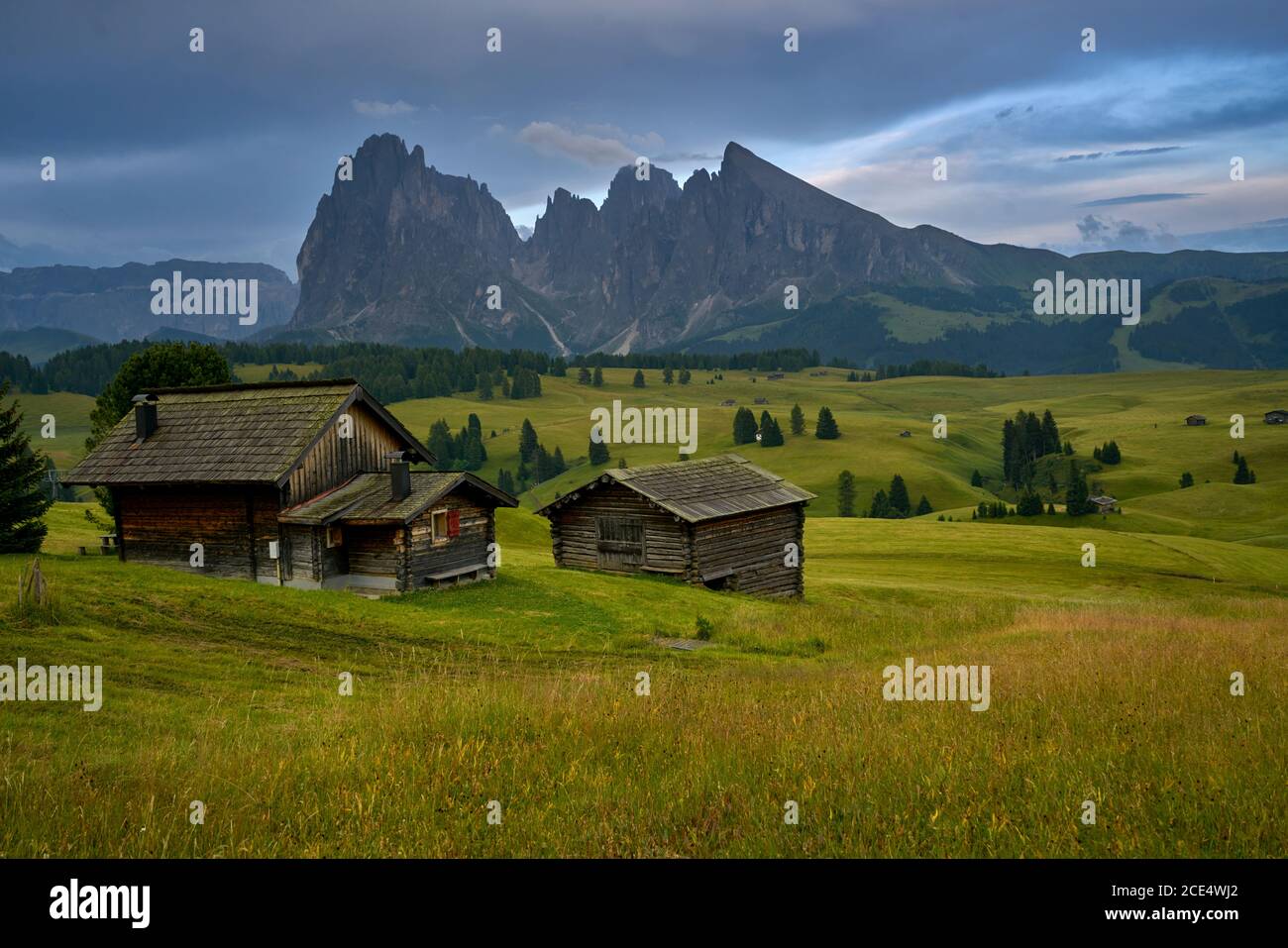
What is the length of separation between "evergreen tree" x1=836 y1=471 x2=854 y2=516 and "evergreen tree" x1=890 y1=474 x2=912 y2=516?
21.9ft

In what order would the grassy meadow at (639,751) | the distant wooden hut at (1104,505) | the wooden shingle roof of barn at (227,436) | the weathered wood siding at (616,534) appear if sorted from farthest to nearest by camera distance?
the distant wooden hut at (1104,505), the weathered wood siding at (616,534), the wooden shingle roof of barn at (227,436), the grassy meadow at (639,751)

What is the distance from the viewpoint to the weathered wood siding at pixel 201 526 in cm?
3344

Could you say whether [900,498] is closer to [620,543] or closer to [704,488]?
[704,488]

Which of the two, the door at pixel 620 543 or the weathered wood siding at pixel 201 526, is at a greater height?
the weathered wood siding at pixel 201 526

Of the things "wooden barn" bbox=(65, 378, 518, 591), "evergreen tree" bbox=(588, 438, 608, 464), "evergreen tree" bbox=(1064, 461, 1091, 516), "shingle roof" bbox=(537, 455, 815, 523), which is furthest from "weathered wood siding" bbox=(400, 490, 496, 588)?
"evergreen tree" bbox=(588, 438, 608, 464)

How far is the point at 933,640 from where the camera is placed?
885 inches

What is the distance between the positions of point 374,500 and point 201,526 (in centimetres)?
666

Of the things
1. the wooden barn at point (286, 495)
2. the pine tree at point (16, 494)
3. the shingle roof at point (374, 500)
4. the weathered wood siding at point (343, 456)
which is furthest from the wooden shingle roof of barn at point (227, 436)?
the pine tree at point (16, 494)

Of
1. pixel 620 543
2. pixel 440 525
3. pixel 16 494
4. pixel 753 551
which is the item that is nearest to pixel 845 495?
pixel 753 551

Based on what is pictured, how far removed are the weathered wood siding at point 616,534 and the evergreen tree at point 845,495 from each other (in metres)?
114

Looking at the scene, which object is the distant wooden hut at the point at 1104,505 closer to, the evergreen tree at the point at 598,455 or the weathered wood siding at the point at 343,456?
the evergreen tree at the point at 598,455

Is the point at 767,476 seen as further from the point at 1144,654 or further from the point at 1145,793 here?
the point at 1145,793

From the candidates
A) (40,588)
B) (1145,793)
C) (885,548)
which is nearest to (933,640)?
(1145,793)

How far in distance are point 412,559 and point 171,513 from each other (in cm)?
954
